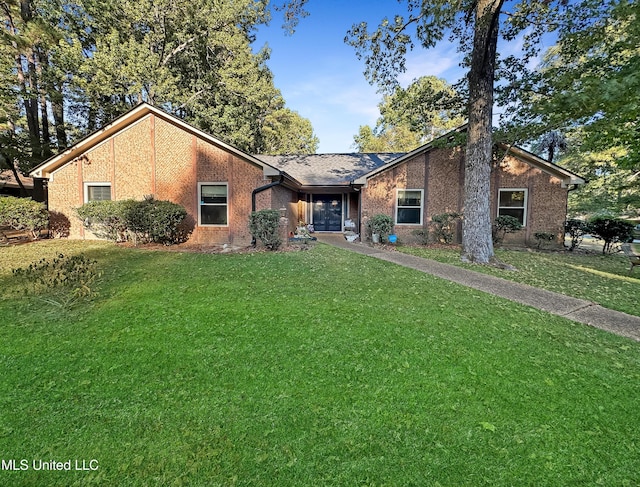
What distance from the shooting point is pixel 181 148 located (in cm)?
1194

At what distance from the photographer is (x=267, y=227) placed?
32.5ft

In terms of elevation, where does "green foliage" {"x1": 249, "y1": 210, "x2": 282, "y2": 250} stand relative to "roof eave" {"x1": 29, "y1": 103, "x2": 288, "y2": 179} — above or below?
below

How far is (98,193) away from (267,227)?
786cm

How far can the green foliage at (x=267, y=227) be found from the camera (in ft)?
32.2

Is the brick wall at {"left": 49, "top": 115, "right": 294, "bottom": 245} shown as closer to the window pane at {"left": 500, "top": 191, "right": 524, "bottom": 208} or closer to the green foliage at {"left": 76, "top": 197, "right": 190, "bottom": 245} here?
the green foliage at {"left": 76, "top": 197, "right": 190, "bottom": 245}

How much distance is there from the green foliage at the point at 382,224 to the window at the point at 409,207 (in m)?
1.20

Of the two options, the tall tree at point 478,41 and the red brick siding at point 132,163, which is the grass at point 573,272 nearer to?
the tall tree at point 478,41

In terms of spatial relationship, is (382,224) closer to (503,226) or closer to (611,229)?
(503,226)

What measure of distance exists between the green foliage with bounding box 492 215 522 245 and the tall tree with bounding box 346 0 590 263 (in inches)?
151

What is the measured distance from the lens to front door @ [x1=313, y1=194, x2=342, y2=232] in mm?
17062

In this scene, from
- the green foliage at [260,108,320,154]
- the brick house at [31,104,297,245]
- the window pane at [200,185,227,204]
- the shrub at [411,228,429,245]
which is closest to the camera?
the brick house at [31,104,297,245]

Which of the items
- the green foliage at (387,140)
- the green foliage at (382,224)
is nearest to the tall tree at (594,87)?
the green foliage at (382,224)

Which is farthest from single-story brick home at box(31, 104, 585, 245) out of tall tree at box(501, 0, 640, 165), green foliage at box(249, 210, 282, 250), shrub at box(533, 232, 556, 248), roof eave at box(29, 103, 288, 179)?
tall tree at box(501, 0, 640, 165)

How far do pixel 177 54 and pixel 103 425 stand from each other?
84.3 feet
